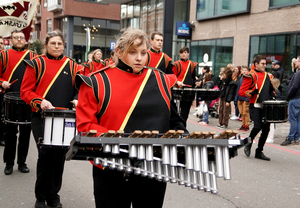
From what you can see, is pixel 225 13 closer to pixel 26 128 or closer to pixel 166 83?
pixel 26 128

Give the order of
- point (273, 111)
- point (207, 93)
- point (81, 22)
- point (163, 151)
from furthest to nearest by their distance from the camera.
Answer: point (81, 22) → point (207, 93) → point (273, 111) → point (163, 151)

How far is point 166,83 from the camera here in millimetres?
2869

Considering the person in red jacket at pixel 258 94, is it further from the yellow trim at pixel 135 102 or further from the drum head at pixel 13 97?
the yellow trim at pixel 135 102

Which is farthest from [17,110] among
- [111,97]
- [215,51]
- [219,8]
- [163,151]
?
[219,8]

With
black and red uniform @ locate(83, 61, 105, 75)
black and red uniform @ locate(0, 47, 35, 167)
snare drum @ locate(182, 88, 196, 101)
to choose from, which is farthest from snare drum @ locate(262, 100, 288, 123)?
black and red uniform @ locate(83, 61, 105, 75)

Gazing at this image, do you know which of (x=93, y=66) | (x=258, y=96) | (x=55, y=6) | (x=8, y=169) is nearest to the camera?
(x=8, y=169)

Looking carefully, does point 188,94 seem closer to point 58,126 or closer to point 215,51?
point 58,126

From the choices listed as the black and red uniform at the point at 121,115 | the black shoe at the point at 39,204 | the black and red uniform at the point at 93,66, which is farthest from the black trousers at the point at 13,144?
the black and red uniform at the point at 93,66

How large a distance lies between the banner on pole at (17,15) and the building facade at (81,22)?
3847 cm

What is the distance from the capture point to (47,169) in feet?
14.8

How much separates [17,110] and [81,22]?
153 feet

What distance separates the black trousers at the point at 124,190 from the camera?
8.70 feet

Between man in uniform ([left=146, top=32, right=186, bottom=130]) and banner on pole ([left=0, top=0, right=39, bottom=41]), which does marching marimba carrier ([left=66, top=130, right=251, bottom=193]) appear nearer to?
man in uniform ([left=146, top=32, right=186, bottom=130])

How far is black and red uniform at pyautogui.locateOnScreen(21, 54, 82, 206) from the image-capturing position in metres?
4.49
